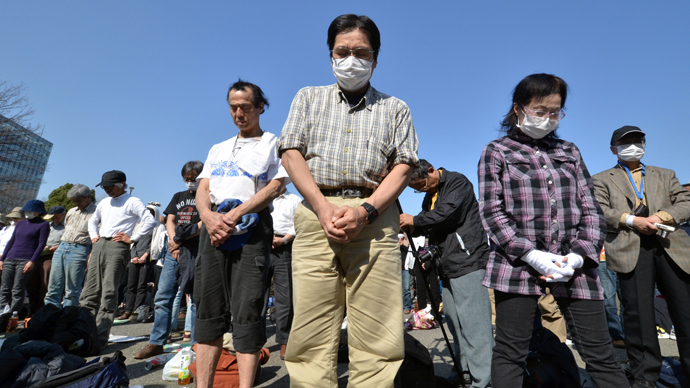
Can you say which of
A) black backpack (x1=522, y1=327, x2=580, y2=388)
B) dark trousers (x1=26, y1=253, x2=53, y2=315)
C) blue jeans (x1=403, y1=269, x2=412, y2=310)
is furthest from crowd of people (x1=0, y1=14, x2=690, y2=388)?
dark trousers (x1=26, y1=253, x2=53, y2=315)

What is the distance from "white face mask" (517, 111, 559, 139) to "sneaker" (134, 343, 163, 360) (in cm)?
444

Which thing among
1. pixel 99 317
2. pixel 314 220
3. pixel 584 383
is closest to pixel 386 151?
pixel 314 220

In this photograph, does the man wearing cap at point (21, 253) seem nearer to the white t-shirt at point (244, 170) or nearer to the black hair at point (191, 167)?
the black hair at point (191, 167)

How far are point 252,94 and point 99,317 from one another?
3.93 meters

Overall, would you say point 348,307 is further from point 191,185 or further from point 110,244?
point 110,244

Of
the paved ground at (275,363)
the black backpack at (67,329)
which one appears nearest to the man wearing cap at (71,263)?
the paved ground at (275,363)

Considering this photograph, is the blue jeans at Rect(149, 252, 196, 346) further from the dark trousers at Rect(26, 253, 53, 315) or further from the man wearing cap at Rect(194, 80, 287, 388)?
the dark trousers at Rect(26, 253, 53, 315)

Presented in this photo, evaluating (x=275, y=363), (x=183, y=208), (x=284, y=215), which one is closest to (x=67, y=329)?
(x=183, y=208)

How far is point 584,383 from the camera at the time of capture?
8.60 ft

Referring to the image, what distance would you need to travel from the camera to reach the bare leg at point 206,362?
2512 mm

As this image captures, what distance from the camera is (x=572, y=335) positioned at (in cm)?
212

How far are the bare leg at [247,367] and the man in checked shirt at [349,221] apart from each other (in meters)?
0.82

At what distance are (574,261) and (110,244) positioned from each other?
5335 mm

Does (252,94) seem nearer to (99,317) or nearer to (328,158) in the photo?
(328,158)
